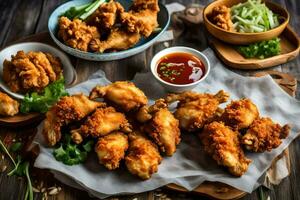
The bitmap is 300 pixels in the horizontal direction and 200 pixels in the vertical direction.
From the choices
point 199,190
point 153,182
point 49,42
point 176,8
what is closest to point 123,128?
point 153,182

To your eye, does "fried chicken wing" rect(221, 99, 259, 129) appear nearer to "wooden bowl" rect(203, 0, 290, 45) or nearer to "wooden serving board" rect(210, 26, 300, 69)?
Result: "wooden serving board" rect(210, 26, 300, 69)

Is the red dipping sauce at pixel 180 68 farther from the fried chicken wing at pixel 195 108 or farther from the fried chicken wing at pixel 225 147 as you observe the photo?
the fried chicken wing at pixel 225 147

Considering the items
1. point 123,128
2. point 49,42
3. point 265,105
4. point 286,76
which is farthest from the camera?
point 49,42

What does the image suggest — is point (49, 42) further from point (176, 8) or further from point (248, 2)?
point (248, 2)

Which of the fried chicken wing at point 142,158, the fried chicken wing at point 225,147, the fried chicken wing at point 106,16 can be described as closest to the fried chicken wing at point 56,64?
the fried chicken wing at point 106,16

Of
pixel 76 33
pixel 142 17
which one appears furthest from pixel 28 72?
pixel 142 17

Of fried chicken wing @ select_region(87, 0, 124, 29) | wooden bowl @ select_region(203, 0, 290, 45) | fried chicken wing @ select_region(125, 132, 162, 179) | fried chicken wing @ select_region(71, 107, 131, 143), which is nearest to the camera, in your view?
fried chicken wing @ select_region(125, 132, 162, 179)

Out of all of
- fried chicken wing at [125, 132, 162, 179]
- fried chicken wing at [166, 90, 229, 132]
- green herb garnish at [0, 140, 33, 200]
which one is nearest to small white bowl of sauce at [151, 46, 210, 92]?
fried chicken wing at [166, 90, 229, 132]
